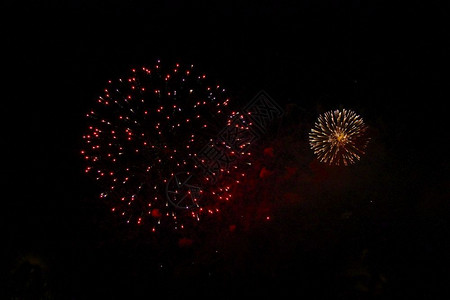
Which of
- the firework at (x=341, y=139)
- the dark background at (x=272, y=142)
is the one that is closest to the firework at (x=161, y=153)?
the dark background at (x=272, y=142)

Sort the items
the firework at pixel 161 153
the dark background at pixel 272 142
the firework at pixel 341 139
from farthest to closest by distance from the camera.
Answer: the firework at pixel 161 153 < the firework at pixel 341 139 < the dark background at pixel 272 142

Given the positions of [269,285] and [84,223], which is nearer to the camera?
[269,285]

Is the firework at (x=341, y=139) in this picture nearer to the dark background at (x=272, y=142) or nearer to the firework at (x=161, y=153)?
the dark background at (x=272, y=142)

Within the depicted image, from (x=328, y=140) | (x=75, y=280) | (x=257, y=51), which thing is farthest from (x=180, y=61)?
(x=75, y=280)

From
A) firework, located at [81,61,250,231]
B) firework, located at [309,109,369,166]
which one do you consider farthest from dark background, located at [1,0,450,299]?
firework, located at [81,61,250,231]

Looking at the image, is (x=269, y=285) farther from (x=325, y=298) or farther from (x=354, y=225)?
(x=354, y=225)

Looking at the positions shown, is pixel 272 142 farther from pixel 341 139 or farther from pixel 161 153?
pixel 161 153

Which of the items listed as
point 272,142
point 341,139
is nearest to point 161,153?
point 272,142
